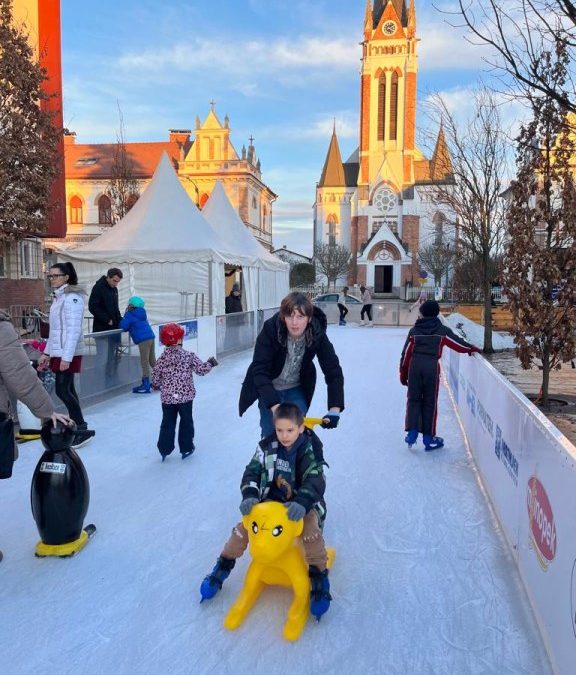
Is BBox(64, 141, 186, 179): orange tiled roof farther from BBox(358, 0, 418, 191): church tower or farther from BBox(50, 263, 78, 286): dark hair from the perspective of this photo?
BBox(50, 263, 78, 286): dark hair

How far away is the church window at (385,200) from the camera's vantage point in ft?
180

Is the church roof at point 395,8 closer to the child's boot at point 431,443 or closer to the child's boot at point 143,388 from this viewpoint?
the child's boot at point 143,388

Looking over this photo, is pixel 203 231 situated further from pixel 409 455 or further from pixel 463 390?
pixel 409 455

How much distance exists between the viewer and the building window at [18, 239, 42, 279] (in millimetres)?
18578

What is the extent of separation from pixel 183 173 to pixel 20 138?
36600 mm

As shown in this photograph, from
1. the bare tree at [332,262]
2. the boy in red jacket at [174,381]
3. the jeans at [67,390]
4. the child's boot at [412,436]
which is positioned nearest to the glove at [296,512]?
the boy in red jacket at [174,381]

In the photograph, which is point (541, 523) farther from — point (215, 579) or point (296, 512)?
point (215, 579)

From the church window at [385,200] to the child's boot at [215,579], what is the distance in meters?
54.7

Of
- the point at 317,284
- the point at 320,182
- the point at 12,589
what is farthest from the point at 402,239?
the point at 12,589

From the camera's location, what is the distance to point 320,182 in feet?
200

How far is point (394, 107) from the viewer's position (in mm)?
54750

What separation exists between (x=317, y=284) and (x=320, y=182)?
43.1ft

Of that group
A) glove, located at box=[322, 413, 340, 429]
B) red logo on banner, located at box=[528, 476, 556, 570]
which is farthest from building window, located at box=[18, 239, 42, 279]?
red logo on banner, located at box=[528, 476, 556, 570]

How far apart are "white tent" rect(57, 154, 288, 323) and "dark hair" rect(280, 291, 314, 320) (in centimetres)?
1007
